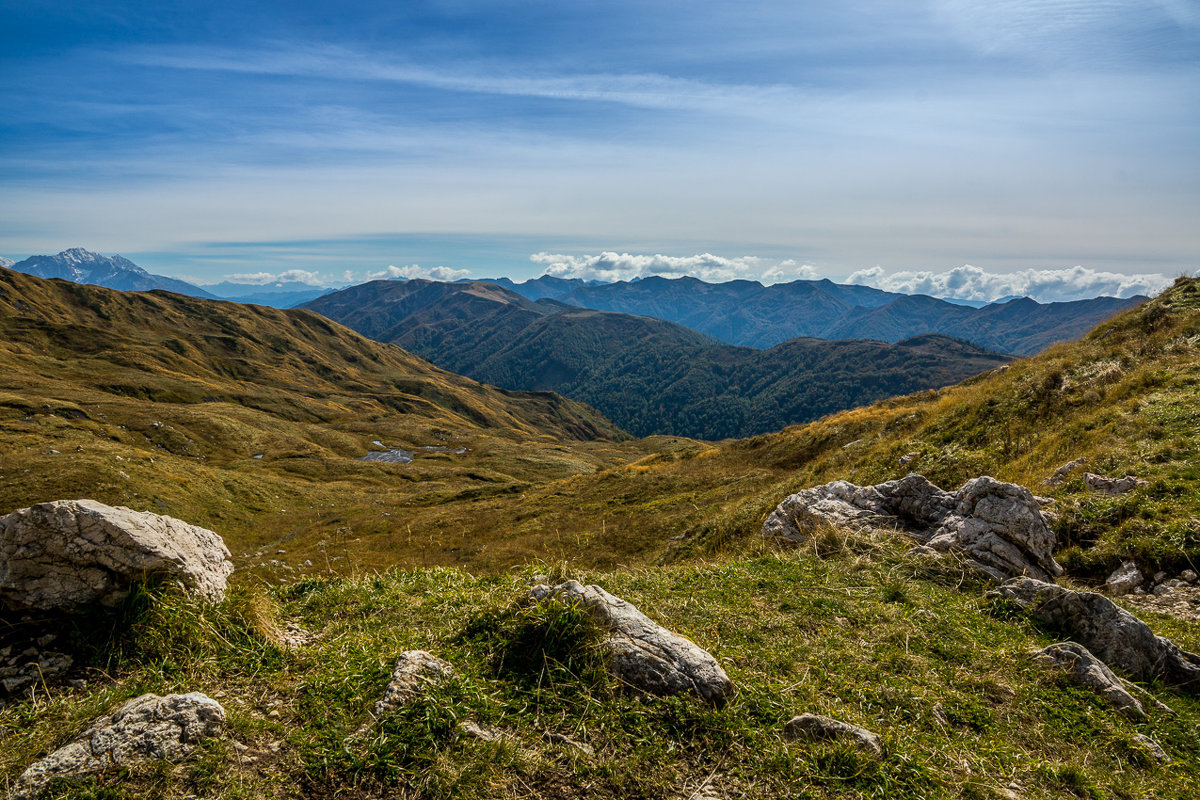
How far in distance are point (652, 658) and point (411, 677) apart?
2.92m

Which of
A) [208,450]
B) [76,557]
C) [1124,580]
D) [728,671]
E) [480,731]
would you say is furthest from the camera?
[208,450]

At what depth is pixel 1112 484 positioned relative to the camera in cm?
1342

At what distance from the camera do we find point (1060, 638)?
8922 mm

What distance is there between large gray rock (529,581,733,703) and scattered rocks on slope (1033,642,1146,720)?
541 centimetres

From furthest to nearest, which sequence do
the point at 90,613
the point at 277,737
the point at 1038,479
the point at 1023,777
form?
the point at 1038,479
the point at 90,613
the point at 1023,777
the point at 277,737

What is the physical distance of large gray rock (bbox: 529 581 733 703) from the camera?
21.1ft

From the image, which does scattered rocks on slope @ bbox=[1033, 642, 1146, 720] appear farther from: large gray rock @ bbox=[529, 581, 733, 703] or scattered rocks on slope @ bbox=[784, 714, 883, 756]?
large gray rock @ bbox=[529, 581, 733, 703]

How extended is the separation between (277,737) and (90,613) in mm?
3278

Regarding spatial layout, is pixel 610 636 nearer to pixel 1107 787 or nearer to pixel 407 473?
pixel 1107 787

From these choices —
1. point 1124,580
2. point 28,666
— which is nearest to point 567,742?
point 28,666

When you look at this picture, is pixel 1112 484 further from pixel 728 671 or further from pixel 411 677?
pixel 411 677

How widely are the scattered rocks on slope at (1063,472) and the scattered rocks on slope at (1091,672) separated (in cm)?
898

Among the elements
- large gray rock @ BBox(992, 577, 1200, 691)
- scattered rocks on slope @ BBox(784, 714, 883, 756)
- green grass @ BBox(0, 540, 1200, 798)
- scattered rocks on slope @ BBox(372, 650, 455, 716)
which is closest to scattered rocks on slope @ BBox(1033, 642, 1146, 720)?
green grass @ BBox(0, 540, 1200, 798)

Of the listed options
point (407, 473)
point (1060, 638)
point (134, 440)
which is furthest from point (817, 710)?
point (134, 440)
